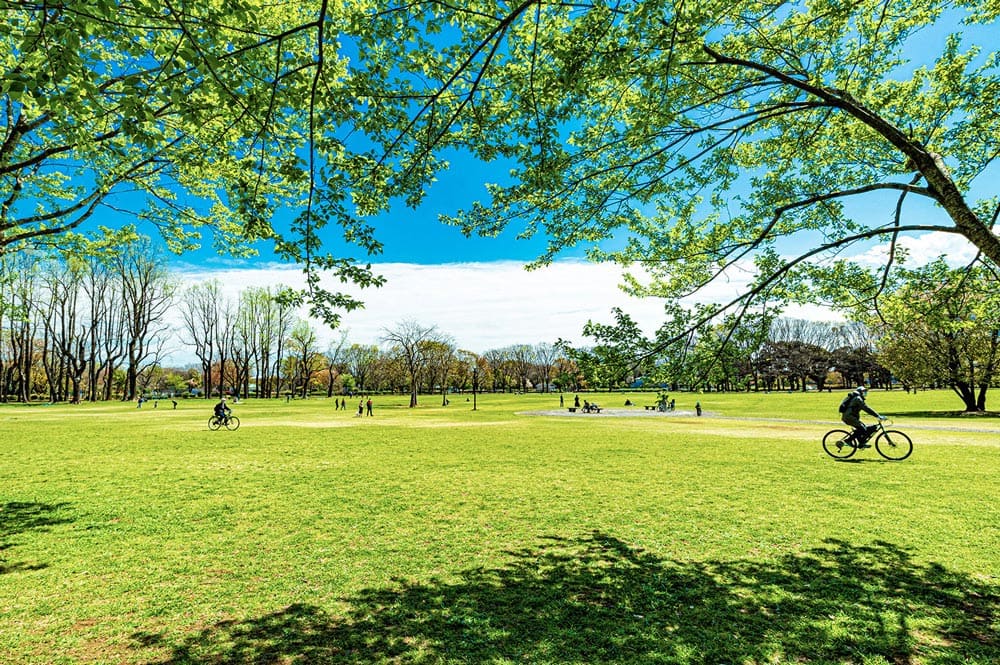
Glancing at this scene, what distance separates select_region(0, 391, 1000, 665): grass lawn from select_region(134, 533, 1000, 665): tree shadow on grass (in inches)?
1.0

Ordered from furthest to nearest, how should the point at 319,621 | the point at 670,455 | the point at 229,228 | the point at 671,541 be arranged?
the point at 670,455, the point at 229,228, the point at 671,541, the point at 319,621

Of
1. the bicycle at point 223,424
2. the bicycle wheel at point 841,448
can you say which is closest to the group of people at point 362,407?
the bicycle at point 223,424

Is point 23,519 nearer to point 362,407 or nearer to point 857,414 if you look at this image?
point 857,414

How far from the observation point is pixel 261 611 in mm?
4762

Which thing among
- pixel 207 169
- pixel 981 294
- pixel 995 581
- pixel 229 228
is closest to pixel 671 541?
pixel 995 581

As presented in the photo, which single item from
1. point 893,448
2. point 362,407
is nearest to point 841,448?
point 893,448

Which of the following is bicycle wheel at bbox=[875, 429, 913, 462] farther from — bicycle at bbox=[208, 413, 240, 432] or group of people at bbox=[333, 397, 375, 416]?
group of people at bbox=[333, 397, 375, 416]

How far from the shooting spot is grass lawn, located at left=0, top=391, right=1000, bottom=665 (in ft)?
13.6

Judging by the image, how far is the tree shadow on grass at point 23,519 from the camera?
6292 mm

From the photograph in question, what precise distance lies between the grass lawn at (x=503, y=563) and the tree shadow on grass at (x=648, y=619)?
3cm

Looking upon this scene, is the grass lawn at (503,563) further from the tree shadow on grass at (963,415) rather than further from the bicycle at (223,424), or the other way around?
the tree shadow on grass at (963,415)

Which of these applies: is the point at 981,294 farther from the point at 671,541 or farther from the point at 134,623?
the point at 134,623

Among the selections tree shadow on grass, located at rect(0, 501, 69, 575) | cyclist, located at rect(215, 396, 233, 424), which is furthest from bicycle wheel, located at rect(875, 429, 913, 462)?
cyclist, located at rect(215, 396, 233, 424)

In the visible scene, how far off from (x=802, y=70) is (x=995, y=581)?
6.44 metres
